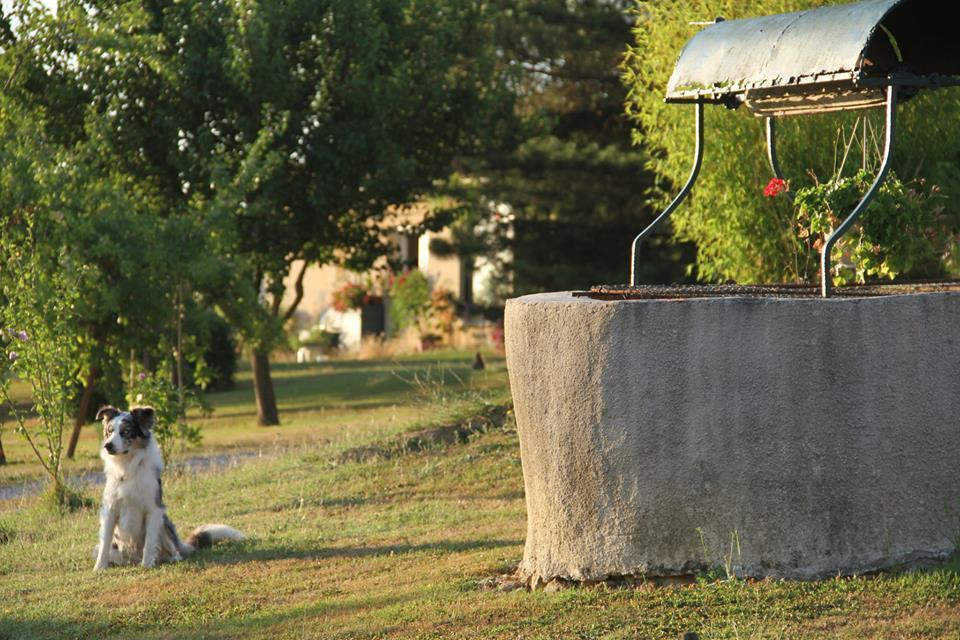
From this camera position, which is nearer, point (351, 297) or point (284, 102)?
point (284, 102)

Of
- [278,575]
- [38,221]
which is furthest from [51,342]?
[278,575]

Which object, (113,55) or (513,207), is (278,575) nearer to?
(113,55)

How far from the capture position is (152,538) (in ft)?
27.6

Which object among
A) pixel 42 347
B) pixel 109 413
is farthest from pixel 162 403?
pixel 109 413

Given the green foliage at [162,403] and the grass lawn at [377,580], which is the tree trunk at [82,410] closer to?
the green foliage at [162,403]

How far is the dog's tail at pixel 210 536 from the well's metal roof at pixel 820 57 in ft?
13.6

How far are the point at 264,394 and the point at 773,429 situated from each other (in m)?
14.6

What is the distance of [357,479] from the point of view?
1161 centimetres

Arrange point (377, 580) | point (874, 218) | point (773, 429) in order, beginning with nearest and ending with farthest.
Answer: point (773, 429) → point (377, 580) → point (874, 218)

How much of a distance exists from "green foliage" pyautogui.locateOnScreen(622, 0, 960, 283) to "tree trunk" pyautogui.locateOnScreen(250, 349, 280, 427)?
8.07 metres

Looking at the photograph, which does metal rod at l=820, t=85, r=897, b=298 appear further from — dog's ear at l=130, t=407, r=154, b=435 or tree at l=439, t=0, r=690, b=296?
tree at l=439, t=0, r=690, b=296

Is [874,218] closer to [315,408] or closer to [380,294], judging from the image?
[315,408]

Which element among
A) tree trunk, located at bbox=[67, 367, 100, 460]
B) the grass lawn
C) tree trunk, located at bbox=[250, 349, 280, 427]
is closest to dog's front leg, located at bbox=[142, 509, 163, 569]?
the grass lawn

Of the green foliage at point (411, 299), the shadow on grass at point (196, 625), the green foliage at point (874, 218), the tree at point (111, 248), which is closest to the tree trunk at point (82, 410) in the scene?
the tree at point (111, 248)
